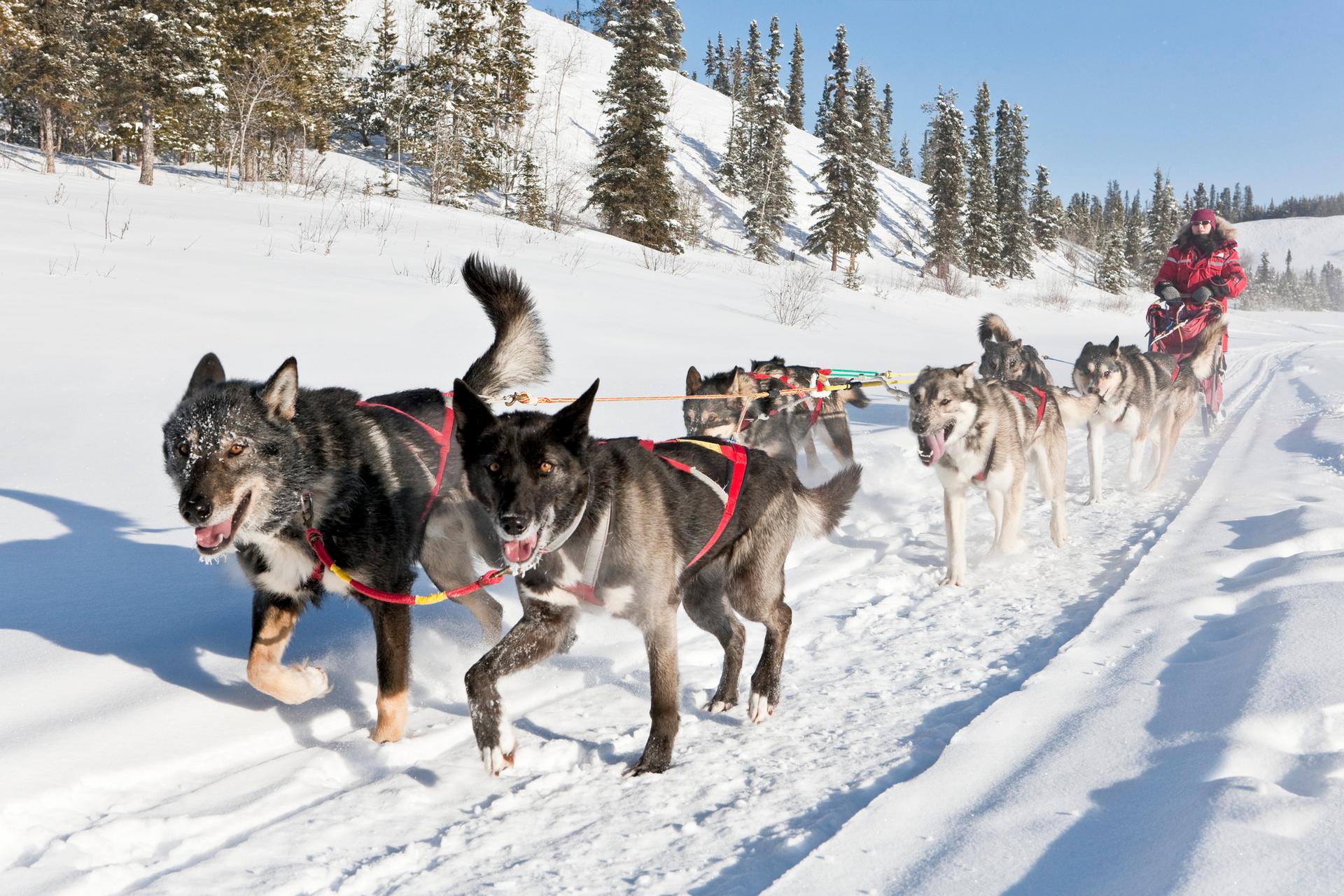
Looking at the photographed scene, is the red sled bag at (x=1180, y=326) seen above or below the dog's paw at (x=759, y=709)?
above

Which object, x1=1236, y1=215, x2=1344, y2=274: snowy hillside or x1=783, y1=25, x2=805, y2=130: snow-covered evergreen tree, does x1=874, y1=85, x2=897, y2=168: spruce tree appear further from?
x1=1236, y1=215, x2=1344, y2=274: snowy hillside

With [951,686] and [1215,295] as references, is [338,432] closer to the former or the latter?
[951,686]

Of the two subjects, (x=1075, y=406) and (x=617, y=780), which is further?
(x=1075, y=406)

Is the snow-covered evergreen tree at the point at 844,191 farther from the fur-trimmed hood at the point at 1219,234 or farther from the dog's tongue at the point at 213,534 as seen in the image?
the dog's tongue at the point at 213,534

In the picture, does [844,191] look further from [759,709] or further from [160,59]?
[759,709]

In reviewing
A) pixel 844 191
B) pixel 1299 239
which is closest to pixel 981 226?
pixel 844 191

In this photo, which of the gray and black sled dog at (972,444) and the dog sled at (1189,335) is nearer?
the gray and black sled dog at (972,444)

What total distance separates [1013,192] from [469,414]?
178ft

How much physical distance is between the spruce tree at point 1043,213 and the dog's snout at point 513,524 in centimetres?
6022

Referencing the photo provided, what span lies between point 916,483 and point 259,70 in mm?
26234

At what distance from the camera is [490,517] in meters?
2.82

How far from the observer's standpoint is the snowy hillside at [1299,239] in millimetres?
149250

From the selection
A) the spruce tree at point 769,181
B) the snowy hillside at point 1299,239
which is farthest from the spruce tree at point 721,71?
the snowy hillside at point 1299,239

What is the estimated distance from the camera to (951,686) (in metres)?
3.06
